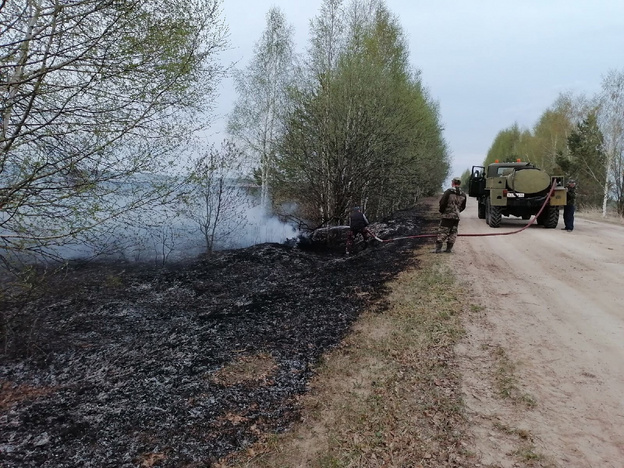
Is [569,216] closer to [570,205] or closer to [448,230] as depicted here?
[570,205]

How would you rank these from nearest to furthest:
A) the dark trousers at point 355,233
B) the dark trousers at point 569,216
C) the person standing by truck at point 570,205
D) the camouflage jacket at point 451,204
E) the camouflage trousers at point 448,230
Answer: the camouflage jacket at point 451,204
the camouflage trousers at point 448,230
the person standing by truck at point 570,205
the dark trousers at point 569,216
the dark trousers at point 355,233

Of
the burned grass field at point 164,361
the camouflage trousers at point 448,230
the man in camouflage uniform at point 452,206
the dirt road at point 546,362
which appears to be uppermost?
the man in camouflage uniform at point 452,206

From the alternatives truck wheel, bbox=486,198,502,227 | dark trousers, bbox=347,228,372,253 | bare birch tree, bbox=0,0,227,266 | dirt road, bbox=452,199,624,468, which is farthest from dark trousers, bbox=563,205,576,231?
bare birch tree, bbox=0,0,227,266

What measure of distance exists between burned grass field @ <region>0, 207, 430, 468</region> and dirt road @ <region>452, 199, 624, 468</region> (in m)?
1.59

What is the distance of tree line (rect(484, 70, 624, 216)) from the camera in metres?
20.5

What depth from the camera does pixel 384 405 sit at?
3.20 m

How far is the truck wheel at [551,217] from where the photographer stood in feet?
36.6

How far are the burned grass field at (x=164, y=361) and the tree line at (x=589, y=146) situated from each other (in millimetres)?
13577

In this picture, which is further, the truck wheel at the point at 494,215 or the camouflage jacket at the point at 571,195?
the truck wheel at the point at 494,215

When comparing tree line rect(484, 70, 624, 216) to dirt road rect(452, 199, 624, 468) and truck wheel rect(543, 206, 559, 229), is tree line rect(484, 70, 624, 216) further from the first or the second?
dirt road rect(452, 199, 624, 468)

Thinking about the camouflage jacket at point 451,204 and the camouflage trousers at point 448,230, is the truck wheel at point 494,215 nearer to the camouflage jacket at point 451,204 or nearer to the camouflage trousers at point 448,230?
the camouflage trousers at point 448,230

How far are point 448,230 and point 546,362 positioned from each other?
4802 millimetres

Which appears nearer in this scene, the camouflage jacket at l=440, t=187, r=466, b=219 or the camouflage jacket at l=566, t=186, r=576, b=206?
the camouflage jacket at l=440, t=187, r=466, b=219

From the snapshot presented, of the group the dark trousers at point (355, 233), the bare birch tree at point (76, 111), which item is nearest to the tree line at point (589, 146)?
the dark trousers at point (355, 233)
